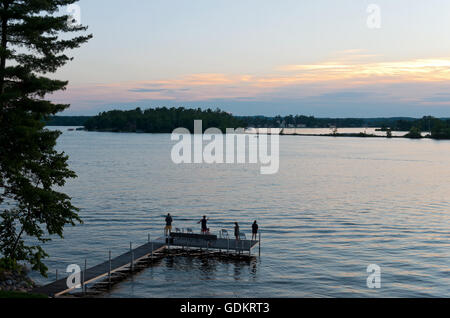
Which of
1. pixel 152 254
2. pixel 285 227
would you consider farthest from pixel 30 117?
pixel 285 227

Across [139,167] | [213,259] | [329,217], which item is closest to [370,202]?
[329,217]

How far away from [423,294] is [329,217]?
25202 millimetres

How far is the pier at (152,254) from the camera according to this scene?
83.1 feet

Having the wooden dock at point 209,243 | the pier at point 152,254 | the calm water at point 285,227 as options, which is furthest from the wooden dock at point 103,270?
the calm water at point 285,227

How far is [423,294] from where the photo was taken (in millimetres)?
25891

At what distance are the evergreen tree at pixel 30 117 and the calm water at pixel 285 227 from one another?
6.16 m

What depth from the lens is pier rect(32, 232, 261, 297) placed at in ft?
83.1

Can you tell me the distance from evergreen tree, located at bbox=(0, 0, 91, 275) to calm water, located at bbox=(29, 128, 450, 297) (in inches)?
242

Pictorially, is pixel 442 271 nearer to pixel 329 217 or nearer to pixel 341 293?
pixel 341 293

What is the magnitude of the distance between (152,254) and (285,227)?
55.0ft

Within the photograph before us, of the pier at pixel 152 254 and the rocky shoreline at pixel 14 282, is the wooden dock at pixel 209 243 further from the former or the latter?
the rocky shoreline at pixel 14 282

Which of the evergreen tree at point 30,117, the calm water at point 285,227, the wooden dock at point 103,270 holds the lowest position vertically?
the calm water at point 285,227
